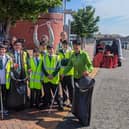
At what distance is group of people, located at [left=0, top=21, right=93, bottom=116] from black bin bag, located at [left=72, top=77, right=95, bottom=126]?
0.46 m

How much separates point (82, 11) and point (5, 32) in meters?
41.7

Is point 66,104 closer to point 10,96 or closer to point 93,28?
point 10,96

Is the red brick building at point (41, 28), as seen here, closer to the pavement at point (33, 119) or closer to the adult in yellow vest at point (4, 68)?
the pavement at point (33, 119)

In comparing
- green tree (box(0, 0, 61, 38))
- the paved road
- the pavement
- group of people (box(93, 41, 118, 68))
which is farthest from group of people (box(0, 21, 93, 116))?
group of people (box(93, 41, 118, 68))

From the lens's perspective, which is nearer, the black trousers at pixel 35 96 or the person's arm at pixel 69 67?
the person's arm at pixel 69 67

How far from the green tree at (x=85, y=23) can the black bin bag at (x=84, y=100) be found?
54553 millimetres

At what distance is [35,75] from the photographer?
10320 millimetres

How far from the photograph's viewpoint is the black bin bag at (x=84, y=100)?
9008 millimetres

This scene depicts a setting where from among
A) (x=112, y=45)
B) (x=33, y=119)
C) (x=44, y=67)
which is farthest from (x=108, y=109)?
(x=112, y=45)

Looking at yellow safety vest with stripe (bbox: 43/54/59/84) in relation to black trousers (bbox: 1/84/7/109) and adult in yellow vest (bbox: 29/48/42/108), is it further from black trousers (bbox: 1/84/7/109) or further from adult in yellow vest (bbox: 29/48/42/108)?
black trousers (bbox: 1/84/7/109)

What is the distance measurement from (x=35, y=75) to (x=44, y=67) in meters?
0.30

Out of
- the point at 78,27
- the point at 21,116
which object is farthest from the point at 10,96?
the point at 78,27

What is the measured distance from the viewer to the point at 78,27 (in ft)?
212

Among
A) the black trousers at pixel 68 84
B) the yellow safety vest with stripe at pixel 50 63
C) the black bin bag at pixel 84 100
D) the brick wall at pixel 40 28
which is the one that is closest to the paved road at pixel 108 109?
the black bin bag at pixel 84 100
